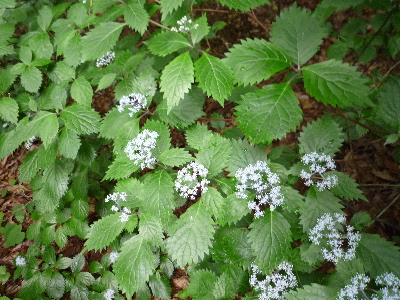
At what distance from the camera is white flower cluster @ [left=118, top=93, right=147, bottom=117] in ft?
7.56

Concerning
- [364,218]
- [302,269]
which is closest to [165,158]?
[302,269]

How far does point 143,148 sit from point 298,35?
4.73 feet

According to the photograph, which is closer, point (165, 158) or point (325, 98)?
point (325, 98)

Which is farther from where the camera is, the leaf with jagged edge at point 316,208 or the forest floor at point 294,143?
the forest floor at point 294,143

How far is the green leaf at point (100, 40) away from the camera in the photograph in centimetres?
230

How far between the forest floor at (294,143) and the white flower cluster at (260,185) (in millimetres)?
769

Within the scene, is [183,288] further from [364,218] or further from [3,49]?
[3,49]

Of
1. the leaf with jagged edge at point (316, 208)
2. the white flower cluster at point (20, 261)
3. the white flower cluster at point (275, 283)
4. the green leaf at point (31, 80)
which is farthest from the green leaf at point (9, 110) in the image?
the leaf with jagged edge at point (316, 208)

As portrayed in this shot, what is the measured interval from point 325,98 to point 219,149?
80 cm

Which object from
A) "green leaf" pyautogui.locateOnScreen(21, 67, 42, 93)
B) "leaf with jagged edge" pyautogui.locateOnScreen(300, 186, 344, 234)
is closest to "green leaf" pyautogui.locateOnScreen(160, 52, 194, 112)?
"leaf with jagged edge" pyautogui.locateOnScreen(300, 186, 344, 234)

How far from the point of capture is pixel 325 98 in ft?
5.76

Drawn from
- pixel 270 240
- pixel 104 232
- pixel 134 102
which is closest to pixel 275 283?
pixel 270 240

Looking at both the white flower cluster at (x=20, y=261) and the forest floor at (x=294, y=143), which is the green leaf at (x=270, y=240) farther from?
the white flower cluster at (x=20, y=261)

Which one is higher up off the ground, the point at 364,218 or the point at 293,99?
the point at 293,99
